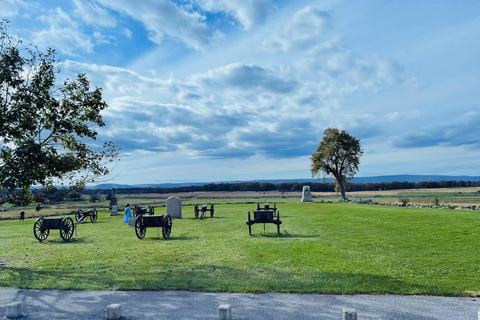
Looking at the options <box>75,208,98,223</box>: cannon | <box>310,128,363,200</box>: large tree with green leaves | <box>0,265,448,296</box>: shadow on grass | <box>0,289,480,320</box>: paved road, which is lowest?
<box>0,289,480,320</box>: paved road

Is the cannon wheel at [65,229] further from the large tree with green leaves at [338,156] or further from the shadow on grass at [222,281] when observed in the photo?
the large tree with green leaves at [338,156]

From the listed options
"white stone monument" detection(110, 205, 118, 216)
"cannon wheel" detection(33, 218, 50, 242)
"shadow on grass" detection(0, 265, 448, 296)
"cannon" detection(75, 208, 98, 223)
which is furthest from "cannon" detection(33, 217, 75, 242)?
"white stone monument" detection(110, 205, 118, 216)

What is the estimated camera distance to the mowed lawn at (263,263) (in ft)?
25.8

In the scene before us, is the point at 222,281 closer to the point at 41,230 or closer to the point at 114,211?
the point at 41,230

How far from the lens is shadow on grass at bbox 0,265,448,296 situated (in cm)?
745

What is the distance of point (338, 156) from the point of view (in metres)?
58.1

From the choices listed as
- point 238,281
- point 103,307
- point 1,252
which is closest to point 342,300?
point 238,281

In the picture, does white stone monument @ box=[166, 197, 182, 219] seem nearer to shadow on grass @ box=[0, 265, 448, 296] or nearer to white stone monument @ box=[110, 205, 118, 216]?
white stone monument @ box=[110, 205, 118, 216]

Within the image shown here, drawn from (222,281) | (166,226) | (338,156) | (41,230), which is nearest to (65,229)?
(41,230)

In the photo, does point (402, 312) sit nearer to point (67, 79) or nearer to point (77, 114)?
point (77, 114)

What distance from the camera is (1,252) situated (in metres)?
13.3

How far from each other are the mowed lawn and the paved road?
1.32 feet

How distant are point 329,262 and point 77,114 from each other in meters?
9.06

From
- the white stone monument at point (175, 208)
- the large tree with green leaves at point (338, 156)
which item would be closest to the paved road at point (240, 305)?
the white stone monument at point (175, 208)
